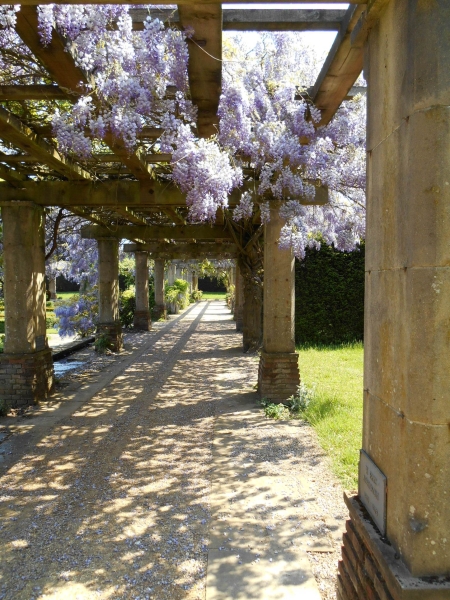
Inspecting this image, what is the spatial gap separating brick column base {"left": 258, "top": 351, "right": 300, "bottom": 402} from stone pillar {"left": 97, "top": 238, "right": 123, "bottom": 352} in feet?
20.3

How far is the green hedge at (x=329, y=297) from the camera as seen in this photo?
11.9m

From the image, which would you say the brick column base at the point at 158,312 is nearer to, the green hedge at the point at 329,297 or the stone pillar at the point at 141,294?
the stone pillar at the point at 141,294

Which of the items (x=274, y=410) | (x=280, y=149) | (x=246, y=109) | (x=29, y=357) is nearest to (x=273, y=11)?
(x=246, y=109)

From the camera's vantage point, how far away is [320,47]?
537cm

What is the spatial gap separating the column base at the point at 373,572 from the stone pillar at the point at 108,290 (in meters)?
9.99

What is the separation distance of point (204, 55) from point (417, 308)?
2079 mm

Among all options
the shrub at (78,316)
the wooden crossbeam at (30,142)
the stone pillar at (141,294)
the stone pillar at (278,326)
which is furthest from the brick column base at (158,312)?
the wooden crossbeam at (30,142)

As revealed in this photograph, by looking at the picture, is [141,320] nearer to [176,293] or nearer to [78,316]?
[78,316]

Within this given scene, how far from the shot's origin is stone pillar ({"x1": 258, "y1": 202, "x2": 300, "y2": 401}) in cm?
645

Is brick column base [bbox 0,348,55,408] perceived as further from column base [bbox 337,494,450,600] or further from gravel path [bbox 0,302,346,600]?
column base [bbox 337,494,450,600]

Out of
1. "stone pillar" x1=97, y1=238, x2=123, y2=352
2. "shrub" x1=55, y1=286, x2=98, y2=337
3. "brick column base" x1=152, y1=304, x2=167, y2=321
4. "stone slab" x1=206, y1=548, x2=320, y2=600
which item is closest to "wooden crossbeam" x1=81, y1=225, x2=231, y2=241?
"stone pillar" x1=97, y1=238, x2=123, y2=352

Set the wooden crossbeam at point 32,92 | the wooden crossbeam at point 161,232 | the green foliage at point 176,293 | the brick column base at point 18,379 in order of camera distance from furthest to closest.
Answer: the green foliage at point 176,293 → the wooden crossbeam at point 161,232 → the brick column base at point 18,379 → the wooden crossbeam at point 32,92

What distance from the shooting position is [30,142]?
476 cm

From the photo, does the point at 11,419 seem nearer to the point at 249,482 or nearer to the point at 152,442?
the point at 152,442
